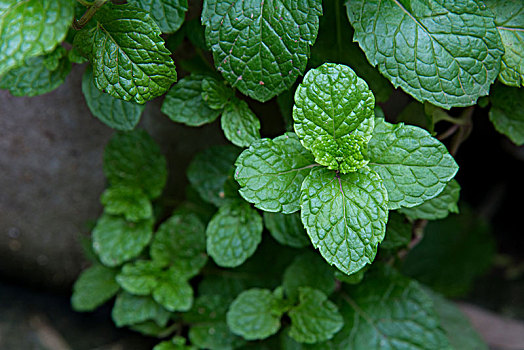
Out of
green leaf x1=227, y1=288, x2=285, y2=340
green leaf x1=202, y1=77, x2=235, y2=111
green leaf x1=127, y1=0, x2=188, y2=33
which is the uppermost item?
green leaf x1=127, y1=0, x2=188, y2=33

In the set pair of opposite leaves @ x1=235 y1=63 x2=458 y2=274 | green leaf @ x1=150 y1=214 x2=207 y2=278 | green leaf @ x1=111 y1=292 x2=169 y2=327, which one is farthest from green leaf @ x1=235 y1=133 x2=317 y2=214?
green leaf @ x1=111 y1=292 x2=169 y2=327

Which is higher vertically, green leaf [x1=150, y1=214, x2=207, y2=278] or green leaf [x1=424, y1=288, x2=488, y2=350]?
green leaf [x1=150, y1=214, x2=207, y2=278]

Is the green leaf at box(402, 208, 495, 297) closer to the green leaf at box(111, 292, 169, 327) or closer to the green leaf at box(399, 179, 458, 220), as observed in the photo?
the green leaf at box(399, 179, 458, 220)

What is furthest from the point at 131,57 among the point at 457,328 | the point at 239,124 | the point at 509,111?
the point at 457,328

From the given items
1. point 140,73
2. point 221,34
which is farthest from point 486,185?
point 140,73

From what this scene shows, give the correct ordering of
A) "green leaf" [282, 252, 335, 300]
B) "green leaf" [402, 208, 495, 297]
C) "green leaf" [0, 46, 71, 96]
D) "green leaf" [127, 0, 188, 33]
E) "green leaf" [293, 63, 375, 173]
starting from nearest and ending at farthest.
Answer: "green leaf" [293, 63, 375, 173]
"green leaf" [127, 0, 188, 33]
"green leaf" [0, 46, 71, 96]
"green leaf" [282, 252, 335, 300]
"green leaf" [402, 208, 495, 297]

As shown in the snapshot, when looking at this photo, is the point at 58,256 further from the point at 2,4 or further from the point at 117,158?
the point at 2,4

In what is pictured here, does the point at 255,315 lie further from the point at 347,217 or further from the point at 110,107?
the point at 110,107
